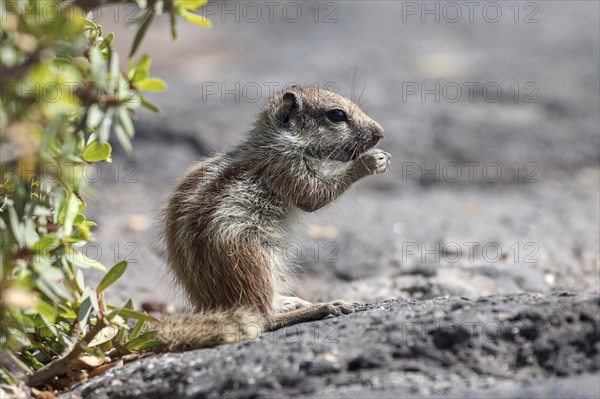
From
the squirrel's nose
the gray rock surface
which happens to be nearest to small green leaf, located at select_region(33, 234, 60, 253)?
the gray rock surface

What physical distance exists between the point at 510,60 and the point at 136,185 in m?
5.95

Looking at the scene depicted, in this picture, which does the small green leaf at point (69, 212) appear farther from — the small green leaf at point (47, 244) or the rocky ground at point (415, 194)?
the rocky ground at point (415, 194)

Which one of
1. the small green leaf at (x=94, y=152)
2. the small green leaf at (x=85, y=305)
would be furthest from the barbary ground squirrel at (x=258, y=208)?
the small green leaf at (x=94, y=152)

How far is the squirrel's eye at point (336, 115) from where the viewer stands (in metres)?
5.73

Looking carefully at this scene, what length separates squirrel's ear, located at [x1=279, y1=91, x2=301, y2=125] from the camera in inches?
225

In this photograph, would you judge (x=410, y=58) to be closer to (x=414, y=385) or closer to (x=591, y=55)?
(x=591, y=55)

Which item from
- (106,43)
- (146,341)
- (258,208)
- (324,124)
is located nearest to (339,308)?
(258,208)

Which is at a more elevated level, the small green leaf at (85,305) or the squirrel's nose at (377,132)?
the squirrel's nose at (377,132)

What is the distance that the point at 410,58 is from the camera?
42.4ft

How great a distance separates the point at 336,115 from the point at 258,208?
1.00 metres

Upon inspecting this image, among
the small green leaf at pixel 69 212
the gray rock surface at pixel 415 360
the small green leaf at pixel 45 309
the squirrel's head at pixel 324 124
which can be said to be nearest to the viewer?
the gray rock surface at pixel 415 360

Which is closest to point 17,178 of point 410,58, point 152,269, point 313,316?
point 313,316

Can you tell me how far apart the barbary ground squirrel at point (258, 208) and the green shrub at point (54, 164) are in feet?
1.38

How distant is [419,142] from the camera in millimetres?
10227
